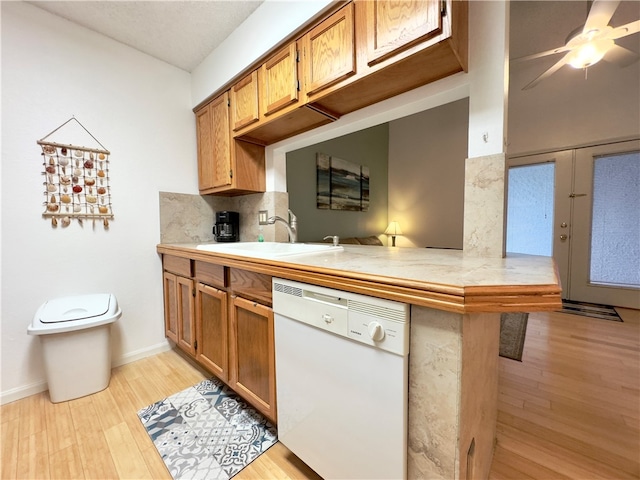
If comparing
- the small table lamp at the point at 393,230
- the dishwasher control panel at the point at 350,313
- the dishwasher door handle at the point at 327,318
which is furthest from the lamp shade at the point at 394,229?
the dishwasher door handle at the point at 327,318

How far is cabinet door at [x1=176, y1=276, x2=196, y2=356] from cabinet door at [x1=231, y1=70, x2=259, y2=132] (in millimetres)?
1160

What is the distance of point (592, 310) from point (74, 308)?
5.03 metres

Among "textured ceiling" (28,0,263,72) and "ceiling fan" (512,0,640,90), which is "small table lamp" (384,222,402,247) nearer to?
"ceiling fan" (512,0,640,90)

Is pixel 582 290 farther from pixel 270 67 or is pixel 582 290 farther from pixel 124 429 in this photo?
pixel 124 429

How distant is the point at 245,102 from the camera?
179 centimetres

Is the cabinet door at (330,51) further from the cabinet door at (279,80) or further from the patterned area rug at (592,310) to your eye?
the patterned area rug at (592,310)

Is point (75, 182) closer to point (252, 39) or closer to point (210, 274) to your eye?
point (210, 274)

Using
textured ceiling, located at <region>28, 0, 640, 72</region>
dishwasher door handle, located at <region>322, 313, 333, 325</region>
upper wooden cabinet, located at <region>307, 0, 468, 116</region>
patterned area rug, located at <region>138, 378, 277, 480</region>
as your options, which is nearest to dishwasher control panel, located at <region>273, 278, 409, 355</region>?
dishwasher door handle, located at <region>322, 313, 333, 325</region>

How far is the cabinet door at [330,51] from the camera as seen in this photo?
1223 mm

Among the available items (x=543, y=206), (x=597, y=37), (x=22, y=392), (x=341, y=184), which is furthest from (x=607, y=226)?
(x=22, y=392)

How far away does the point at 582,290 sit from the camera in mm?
3395

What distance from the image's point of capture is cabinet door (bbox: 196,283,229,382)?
4.80 feet

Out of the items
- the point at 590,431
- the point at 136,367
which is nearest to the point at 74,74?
the point at 136,367

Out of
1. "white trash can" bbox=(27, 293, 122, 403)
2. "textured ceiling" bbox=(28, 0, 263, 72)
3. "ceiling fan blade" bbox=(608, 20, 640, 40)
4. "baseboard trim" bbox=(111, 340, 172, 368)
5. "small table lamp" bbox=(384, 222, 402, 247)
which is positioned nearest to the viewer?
"white trash can" bbox=(27, 293, 122, 403)
